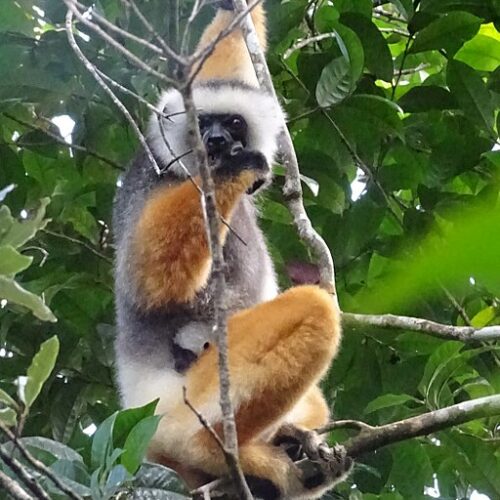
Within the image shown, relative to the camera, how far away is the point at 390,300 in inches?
19.3

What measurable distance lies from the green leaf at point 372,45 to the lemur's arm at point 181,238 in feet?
3.02

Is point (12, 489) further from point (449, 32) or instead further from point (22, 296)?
point (449, 32)

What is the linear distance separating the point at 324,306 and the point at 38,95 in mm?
1959

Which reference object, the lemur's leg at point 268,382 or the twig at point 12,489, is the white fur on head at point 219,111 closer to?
the lemur's leg at point 268,382

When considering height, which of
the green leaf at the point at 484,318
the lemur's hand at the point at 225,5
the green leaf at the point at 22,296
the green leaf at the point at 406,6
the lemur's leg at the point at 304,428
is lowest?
the lemur's leg at the point at 304,428

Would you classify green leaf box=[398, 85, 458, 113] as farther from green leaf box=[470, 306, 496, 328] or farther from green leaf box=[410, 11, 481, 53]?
green leaf box=[470, 306, 496, 328]

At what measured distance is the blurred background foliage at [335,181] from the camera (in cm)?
412

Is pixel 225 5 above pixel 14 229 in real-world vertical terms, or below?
below

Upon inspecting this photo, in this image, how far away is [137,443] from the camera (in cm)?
237

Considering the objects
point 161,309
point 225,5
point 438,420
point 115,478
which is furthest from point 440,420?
point 225,5

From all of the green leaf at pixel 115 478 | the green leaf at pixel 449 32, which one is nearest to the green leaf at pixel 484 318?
the green leaf at pixel 449 32

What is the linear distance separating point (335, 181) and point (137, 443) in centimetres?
246

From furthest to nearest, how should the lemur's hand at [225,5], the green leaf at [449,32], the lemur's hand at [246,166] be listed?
the lemur's hand at [225,5] < the green leaf at [449,32] < the lemur's hand at [246,166]

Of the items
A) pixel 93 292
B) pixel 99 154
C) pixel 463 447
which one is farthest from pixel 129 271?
pixel 463 447
